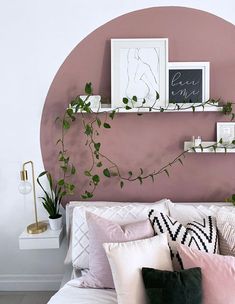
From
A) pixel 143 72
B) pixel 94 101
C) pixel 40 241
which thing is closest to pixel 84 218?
pixel 40 241

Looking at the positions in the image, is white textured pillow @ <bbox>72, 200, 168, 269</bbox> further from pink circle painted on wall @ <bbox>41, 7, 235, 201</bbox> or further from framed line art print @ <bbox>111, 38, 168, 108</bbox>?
framed line art print @ <bbox>111, 38, 168, 108</bbox>

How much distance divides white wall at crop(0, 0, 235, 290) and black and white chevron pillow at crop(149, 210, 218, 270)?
3.11 ft

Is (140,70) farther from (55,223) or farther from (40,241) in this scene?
(40,241)

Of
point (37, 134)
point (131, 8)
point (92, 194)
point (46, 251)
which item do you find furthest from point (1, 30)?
point (46, 251)

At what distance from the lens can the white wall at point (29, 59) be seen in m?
2.08

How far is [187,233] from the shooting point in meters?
1.64

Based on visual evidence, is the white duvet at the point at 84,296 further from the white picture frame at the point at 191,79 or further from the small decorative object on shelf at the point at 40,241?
the white picture frame at the point at 191,79

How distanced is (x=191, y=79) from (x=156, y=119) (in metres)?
0.36

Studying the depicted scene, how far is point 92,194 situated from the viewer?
7.24ft

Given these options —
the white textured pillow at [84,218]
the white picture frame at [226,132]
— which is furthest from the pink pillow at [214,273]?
the white picture frame at [226,132]

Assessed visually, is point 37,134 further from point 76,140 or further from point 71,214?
point 71,214

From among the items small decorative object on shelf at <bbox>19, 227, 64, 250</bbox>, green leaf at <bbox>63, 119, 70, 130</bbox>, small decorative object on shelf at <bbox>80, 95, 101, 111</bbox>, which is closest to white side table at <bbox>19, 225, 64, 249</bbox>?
small decorative object on shelf at <bbox>19, 227, 64, 250</bbox>

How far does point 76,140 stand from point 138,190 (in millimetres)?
579

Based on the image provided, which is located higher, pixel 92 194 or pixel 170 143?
pixel 170 143
